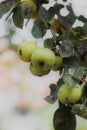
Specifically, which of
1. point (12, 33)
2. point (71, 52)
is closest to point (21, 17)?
point (71, 52)

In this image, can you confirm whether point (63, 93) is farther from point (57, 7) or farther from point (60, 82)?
point (57, 7)

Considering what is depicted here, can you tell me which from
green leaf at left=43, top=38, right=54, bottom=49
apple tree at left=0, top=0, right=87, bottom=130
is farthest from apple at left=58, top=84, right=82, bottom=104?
green leaf at left=43, top=38, right=54, bottom=49

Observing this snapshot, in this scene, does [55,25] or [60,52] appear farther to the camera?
[55,25]

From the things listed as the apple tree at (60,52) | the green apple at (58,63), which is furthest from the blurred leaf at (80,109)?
the green apple at (58,63)

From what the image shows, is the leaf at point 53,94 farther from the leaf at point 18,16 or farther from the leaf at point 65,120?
the leaf at point 18,16

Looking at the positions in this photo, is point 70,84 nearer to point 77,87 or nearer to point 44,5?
point 77,87

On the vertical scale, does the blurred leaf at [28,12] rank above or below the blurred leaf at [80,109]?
above

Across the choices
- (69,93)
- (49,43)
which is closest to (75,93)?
(69,93)
